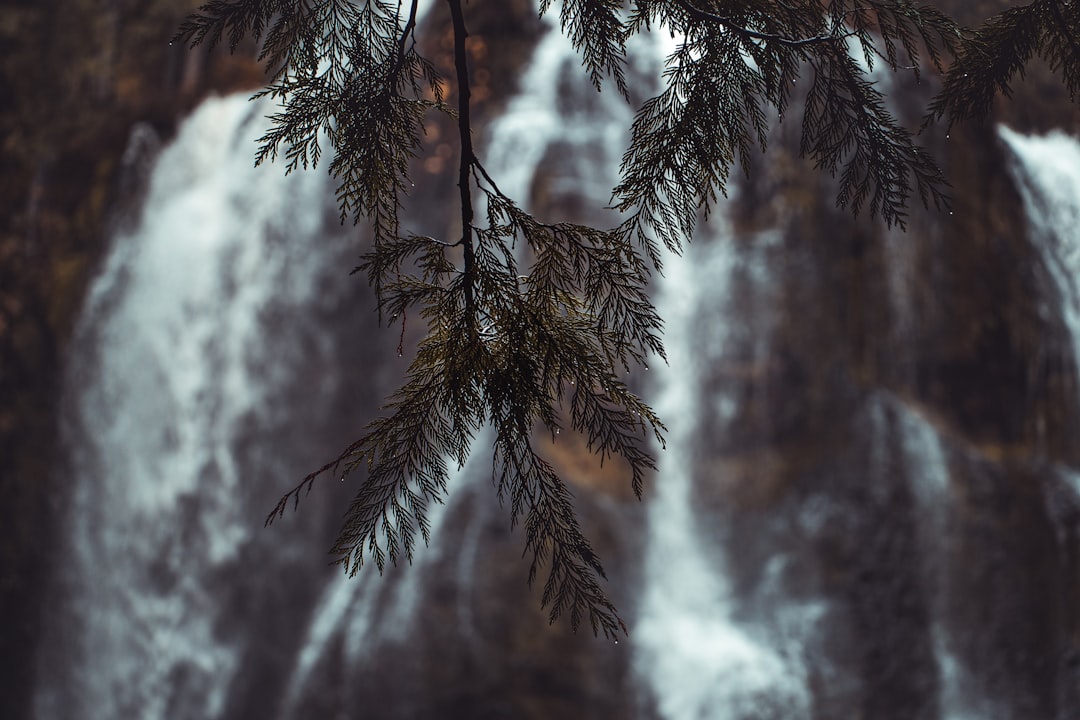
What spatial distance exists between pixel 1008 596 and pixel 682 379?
263 cm

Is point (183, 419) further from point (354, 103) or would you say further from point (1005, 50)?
point (1005, 50)

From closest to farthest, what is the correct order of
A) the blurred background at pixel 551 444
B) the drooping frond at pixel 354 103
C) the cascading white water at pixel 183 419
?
the drooping frond at pixel 354 103
the blurred background at pixel 551 444
the cascading white water at pixel 183 419

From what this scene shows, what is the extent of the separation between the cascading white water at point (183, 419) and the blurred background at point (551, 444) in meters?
0.03

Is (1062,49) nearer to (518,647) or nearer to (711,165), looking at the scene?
(711,165)

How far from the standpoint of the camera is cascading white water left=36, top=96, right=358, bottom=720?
830cm

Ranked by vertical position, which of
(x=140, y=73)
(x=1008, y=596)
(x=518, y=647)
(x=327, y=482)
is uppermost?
(x=140, y=73)

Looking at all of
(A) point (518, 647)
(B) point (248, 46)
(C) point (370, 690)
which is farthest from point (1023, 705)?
(B) point (248, 46)

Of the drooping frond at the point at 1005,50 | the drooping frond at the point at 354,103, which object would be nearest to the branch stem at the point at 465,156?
the drooping frond at the point at 354,103

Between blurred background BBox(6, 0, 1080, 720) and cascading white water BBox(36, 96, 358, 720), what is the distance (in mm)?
30

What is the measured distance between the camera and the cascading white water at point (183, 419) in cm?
830

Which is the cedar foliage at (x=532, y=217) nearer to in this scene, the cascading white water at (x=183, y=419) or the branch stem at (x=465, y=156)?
the branch stem at (x=465, y=156)

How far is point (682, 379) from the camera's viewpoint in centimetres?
777

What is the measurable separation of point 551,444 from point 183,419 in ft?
11.0

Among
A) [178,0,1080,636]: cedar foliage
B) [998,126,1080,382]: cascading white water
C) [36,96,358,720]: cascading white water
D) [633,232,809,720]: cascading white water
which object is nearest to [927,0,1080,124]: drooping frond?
[178,0,1080,636]: cedar foliage
